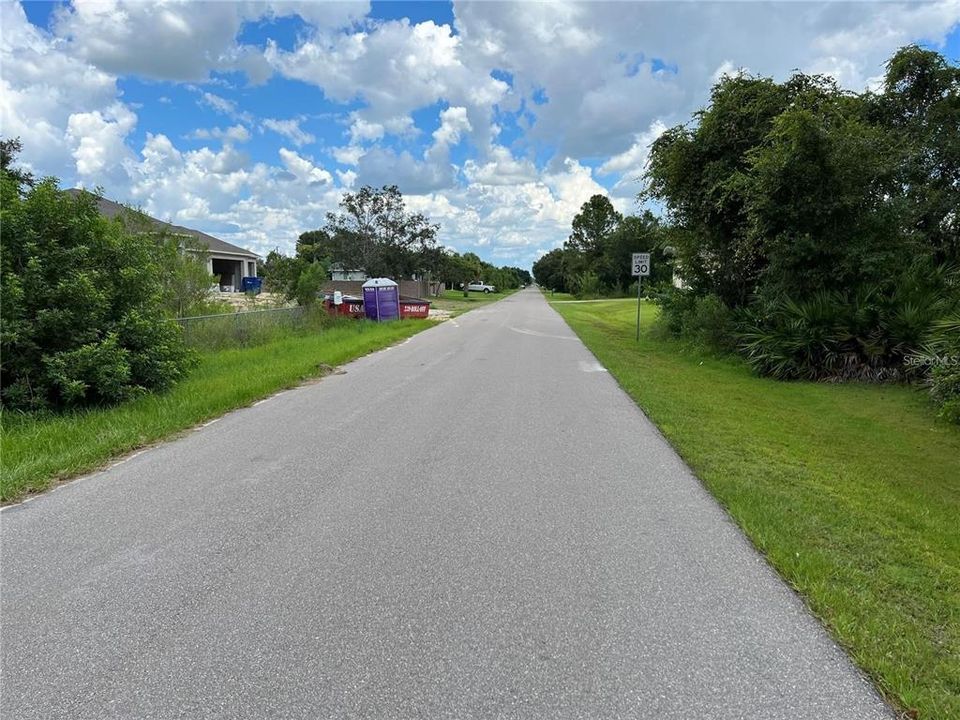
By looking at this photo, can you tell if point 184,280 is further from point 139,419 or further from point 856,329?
point 856,329

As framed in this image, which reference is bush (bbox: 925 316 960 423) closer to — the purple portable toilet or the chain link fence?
the chain link fence

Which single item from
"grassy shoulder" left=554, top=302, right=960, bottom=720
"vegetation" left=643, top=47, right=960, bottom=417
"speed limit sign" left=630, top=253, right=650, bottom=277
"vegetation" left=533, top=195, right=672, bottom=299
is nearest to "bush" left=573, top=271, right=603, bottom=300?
"vegetation" left=533, top=195, right=672, bottom=299

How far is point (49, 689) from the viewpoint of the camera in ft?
9.16

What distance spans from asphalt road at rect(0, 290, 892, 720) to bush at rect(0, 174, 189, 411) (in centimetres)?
229

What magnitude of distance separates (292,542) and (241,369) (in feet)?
29.0

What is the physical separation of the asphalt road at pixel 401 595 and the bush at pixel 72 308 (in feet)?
7.52

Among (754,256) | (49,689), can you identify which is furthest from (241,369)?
(754,256)

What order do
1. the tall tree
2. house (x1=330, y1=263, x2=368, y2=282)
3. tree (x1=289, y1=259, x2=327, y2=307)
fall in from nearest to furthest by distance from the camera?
1. tree (x1=289, y1=259, x2=327, y2=307)
2. house (x1=330, y1=263, x2=368, y2=282)
3. the tall tree

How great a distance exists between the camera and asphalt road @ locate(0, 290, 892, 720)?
109 inches

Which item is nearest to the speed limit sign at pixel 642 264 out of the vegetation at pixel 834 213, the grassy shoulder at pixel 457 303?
the vegetation at pixel 834 213

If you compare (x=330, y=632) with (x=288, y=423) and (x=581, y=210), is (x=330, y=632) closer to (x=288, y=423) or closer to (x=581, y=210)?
(x=288, y=423)

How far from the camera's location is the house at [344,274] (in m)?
51.5

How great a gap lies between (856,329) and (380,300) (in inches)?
749

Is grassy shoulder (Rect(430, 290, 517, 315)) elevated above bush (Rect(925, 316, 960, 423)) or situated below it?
below
